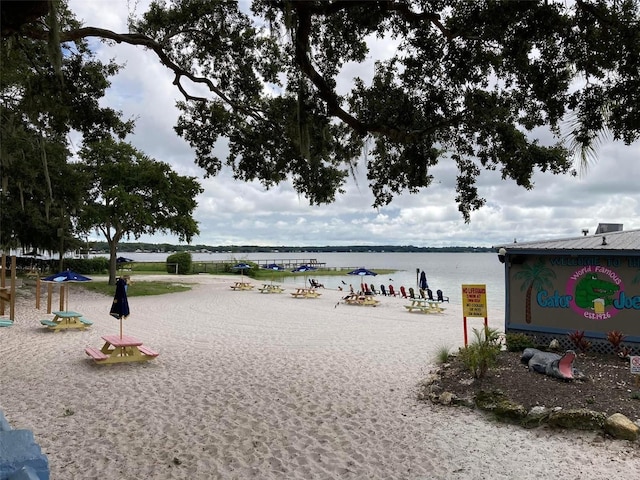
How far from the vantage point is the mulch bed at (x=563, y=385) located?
262 inches

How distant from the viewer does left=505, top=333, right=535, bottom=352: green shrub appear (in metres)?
9.94

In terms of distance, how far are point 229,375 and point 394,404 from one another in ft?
10.7

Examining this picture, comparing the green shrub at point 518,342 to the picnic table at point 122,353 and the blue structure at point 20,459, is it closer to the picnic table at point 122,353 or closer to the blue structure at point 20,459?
the picnic table at point 122,353

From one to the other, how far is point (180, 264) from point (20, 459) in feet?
155

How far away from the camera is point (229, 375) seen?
8.81 meters

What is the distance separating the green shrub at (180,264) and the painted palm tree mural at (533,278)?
1657 inches

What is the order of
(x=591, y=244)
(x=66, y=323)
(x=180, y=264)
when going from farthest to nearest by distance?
(x=180, y=264) → (x=66, y=323) → (x=591, y=244)

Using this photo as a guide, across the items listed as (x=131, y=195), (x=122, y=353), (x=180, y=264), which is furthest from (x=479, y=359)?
(x=180, y=264)

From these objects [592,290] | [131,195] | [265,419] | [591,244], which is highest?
[131,195]

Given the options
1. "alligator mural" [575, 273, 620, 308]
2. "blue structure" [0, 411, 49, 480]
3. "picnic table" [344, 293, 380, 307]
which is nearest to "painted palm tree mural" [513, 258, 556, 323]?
"alligator mural" [575, 273, 620, 308]

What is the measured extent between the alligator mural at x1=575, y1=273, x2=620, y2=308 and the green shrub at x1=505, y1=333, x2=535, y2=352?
134 cm

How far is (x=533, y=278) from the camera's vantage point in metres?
10.7

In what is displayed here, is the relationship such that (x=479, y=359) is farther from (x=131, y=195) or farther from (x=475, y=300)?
(x=131, y=195)

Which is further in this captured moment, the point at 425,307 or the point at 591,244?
the point at 425,307
